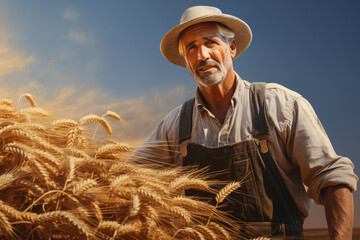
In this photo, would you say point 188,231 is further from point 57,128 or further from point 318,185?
point 318,185

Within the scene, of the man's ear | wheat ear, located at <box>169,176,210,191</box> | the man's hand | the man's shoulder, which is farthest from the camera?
the man's shoulder

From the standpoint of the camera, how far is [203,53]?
2.36 meters

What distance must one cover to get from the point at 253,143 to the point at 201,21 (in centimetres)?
93

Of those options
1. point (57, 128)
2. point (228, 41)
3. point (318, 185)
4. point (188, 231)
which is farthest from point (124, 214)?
point (228, 41)

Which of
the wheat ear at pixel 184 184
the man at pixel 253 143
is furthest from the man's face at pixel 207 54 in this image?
the wheat ear at pixel 184 184

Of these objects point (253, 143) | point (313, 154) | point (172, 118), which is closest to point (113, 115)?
point (172, 118)

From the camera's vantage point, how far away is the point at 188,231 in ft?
4.18

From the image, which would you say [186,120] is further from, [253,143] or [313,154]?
[313,154]

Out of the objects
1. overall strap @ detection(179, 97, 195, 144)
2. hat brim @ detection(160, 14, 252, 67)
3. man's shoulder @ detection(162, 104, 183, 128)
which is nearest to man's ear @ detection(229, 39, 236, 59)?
hat brim @ detection(160, 14, 252, 67)

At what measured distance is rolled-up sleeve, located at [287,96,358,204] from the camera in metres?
1.95

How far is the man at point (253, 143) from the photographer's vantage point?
204 centimetres

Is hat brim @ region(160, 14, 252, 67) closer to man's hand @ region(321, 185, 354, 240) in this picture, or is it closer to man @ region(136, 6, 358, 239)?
man @ region(136, 6, 358, 239)

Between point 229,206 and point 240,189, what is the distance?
129 millimetres

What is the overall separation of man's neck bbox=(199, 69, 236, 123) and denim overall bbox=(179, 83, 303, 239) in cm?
25
